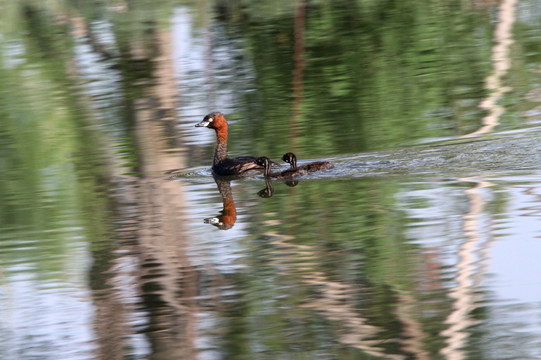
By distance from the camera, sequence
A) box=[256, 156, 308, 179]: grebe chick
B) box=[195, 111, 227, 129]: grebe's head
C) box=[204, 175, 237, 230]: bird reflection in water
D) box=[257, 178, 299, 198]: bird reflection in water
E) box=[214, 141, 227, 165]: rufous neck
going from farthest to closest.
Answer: box=[195, 111, 227, 129]: grebe's head → box=[214, 141, 227, 165]: rufous neck → box=[256, 156, 308, 179]: grebe chick → box=[257, 178, 299, 198]: bird reflection in water → box=[204, 175, 237, 230]: bird reflection in water

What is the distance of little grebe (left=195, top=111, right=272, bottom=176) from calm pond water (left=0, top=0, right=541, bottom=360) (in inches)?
6.6

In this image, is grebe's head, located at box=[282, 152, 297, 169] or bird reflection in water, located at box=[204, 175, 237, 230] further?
grebe's head, located at box=[282, 152, 297, 169]

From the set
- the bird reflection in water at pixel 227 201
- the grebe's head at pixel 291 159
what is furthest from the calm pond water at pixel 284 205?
the grebe's head at pixel 291 159

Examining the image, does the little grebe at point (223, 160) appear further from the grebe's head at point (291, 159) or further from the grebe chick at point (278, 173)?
the grebe's head at point (291, 159)

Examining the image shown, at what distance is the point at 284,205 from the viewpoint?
432 inches

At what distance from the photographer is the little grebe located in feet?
41.8

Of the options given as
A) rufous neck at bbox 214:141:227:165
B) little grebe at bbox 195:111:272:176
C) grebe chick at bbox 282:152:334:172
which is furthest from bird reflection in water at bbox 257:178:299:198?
rufous neck at bbox 214:141:227:165

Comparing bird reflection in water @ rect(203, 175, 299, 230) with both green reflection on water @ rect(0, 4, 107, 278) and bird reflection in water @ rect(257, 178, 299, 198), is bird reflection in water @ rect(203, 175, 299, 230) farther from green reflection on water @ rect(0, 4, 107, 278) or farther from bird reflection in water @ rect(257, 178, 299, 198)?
green reflection on water @ rect(0, 4, 107, 278)

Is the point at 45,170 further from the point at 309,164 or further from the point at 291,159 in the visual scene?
the point at 309,164

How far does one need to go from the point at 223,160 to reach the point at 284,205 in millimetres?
2346

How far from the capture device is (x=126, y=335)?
7422 millimetres

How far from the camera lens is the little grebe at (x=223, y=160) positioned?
12.8 meters

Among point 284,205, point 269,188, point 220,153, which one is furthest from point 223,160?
point 284,205

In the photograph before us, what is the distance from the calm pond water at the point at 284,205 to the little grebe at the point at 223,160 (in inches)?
6.6
